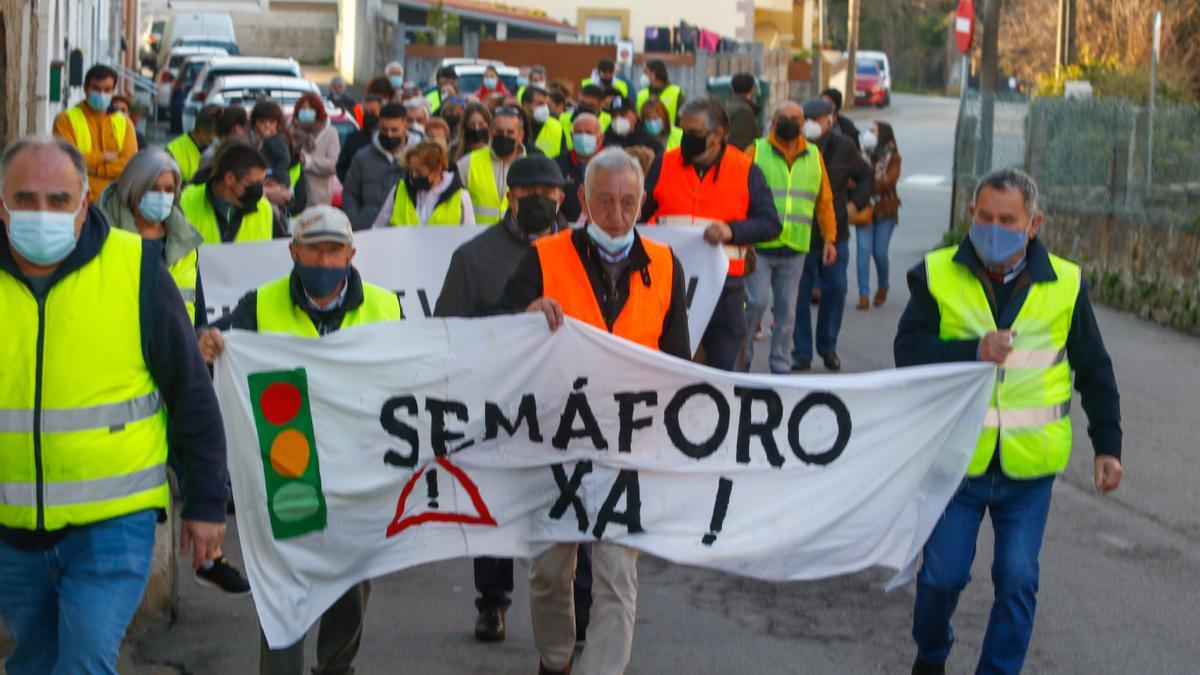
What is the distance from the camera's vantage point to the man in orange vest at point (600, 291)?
6461 millimetres

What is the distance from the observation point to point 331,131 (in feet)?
53.8

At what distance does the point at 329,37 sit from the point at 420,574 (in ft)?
161

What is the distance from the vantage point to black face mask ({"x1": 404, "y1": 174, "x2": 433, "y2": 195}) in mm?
10969

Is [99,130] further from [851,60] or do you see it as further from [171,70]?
[851,60]

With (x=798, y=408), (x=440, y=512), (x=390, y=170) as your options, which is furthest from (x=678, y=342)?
(x=390, y=170)

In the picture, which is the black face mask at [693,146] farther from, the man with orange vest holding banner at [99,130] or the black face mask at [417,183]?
the man with orange vest holding banner at [99,130]

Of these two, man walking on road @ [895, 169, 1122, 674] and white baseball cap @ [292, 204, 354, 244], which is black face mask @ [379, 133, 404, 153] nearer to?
white baseball cap @ [292, 204, 354, 244]

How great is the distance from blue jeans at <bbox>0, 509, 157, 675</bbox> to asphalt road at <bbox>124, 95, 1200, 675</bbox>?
1970 millimetres

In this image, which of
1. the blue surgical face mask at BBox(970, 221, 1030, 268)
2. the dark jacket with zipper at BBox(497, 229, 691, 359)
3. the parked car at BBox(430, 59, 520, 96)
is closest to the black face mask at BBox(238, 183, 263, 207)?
the dark jacket with zipper at BBox(497, 229, 691, 359)

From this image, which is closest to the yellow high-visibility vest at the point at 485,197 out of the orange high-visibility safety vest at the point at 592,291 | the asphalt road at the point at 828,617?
the asphalt road at the point at 828,617

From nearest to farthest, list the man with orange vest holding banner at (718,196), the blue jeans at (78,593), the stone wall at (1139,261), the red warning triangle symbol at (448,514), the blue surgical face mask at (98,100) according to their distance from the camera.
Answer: the blue jeans at (78,593)
the red warning triangle symbol at (448,514)
the man with orange vest holding banner at (718,196)
the blue surgical face mask at (98,100)
the stone wall at (1139,261)

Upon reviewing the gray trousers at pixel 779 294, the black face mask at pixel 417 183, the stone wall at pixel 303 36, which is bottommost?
the gray trousers at pixel 779 294

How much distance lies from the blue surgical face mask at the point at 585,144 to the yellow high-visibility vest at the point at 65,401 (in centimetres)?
913

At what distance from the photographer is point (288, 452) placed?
618cm
